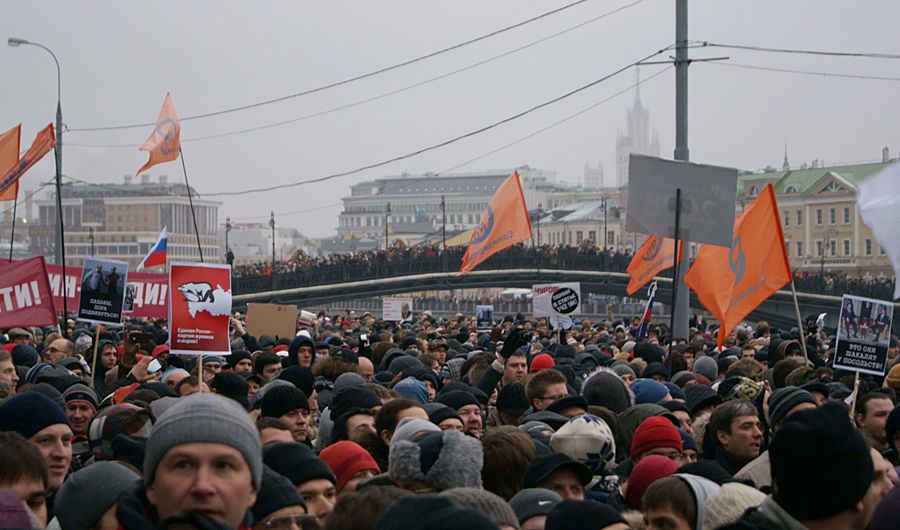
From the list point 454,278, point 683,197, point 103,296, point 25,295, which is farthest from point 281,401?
point 454,278

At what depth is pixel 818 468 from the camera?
159 inches

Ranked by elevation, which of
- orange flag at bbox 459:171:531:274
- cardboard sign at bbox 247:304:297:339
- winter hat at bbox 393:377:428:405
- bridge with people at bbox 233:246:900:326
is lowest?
bridge with people at bbox 233:246:900:326

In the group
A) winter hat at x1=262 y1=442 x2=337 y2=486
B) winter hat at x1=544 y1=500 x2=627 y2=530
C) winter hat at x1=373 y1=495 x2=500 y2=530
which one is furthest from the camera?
winter hat at x1=262 y1=442 x2=337 y2=486

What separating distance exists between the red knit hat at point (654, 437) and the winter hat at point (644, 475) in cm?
78

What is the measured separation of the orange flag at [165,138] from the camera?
28.7 metres

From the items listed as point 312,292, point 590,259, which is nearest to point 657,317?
point 590,259

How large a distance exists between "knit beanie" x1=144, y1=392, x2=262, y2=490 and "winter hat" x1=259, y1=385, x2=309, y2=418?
12.0 ft

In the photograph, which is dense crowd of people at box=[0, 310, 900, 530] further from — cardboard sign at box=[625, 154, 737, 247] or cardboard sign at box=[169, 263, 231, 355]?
cardboard sign at box=[625, 154, 737, 247]

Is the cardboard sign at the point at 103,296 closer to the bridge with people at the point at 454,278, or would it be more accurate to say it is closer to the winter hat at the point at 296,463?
the winter hat at the point at 296,463

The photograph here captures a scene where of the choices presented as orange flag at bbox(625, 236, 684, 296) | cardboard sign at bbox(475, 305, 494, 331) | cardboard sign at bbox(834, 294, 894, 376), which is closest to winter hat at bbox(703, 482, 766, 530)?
cardboard sign at bbox(834, 294, 894, 376)

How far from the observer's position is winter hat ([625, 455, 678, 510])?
5840mm

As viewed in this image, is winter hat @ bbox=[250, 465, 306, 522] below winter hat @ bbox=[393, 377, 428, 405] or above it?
above

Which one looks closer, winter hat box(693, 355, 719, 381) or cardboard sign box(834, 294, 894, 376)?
cardboard sign box(834, 294, 894, 376)

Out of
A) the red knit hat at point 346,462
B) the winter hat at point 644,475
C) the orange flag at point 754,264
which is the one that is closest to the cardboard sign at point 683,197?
the orange flag at point 754,264
